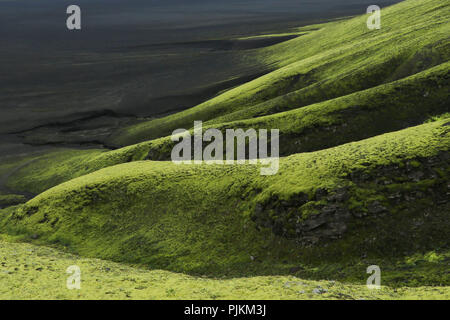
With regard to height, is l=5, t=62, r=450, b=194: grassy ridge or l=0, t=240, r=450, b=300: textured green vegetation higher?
l=5, t=62, r=450, b=194: grassy ridge

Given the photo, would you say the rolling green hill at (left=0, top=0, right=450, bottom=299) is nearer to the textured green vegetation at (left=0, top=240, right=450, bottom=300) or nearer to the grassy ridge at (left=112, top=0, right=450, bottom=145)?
the textured green vegetation at (left=0, top=240, right=450, bottom=300)

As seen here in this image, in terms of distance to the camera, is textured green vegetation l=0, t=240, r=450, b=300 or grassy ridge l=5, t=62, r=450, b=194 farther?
grassy ridge l=5, t=62, r=450, b=194

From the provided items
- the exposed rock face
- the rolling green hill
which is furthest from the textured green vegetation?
the exposed rock face

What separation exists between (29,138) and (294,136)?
13425cm

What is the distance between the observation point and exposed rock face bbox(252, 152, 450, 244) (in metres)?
43.9

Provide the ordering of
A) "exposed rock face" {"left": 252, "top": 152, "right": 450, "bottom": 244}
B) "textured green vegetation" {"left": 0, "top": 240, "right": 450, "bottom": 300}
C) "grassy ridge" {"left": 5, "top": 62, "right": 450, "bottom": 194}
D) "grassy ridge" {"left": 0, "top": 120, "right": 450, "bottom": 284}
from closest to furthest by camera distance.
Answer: "textured green vegetation" {"left": 0, "top": 240, "right": 450, "bottom": 300} → "grassy ridge" {"left": 0, "top": 120, "right": 450, "bottom": 284} → "exposed rock face" {"left": 252, "top": 152, "right": 450, "bottom": 244} → "grassy ridge" {"left": 5, "top": 62, "right": 450, "bottom": 194}

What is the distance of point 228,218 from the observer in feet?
172

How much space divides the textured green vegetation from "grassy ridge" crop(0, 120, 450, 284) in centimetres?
686

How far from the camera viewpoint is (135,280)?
3578 centimetres

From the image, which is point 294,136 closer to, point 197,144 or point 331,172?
point 197,144

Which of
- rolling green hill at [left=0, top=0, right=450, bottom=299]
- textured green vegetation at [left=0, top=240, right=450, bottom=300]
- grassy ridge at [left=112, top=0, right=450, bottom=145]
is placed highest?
grassy ridge at [left=112, top=0, right=450, bottom=145]

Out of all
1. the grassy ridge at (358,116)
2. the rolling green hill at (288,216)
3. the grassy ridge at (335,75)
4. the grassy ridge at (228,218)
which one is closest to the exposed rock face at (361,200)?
the rolling green hill at (288,216)
